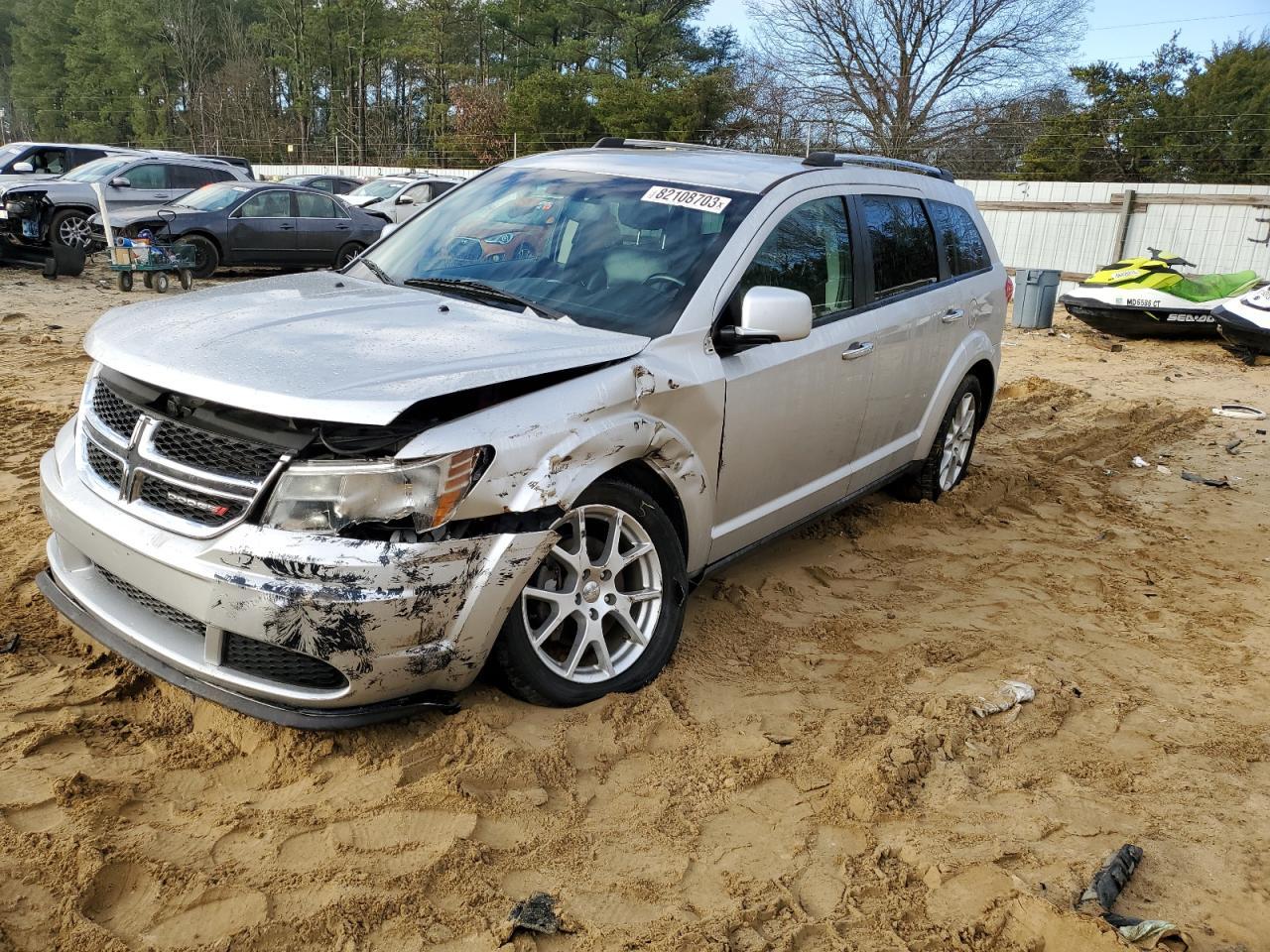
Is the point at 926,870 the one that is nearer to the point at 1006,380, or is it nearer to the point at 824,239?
the point at 824,239

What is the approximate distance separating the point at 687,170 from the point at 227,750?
279 centimetres

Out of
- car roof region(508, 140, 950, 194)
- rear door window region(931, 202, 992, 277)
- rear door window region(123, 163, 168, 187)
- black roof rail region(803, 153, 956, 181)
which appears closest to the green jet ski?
rear door window region(931, 202, 992, 277)

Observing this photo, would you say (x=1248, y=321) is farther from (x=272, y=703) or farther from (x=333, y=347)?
(x=272, y=703)

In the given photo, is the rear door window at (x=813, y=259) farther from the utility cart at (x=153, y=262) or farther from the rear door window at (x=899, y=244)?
the utility cart at (x=153, y=262)

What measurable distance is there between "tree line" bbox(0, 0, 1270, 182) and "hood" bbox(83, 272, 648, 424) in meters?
23.2

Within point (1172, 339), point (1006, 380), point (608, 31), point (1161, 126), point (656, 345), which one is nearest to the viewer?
point (656, 345)

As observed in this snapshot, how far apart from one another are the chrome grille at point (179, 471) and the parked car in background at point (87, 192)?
41.2 ft

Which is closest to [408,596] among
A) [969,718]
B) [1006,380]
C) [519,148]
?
[969,718]

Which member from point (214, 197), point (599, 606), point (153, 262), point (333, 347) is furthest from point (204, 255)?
point (599, 606)

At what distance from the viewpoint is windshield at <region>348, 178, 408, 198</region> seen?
21.5m

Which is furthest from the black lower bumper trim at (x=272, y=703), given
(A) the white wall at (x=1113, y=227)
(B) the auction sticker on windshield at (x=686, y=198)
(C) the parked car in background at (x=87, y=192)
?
(A) the white wall at (x=1113, y=227)

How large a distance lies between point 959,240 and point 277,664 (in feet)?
14.6

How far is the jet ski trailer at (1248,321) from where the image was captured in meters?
11.4

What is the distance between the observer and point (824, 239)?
4.26 meters
